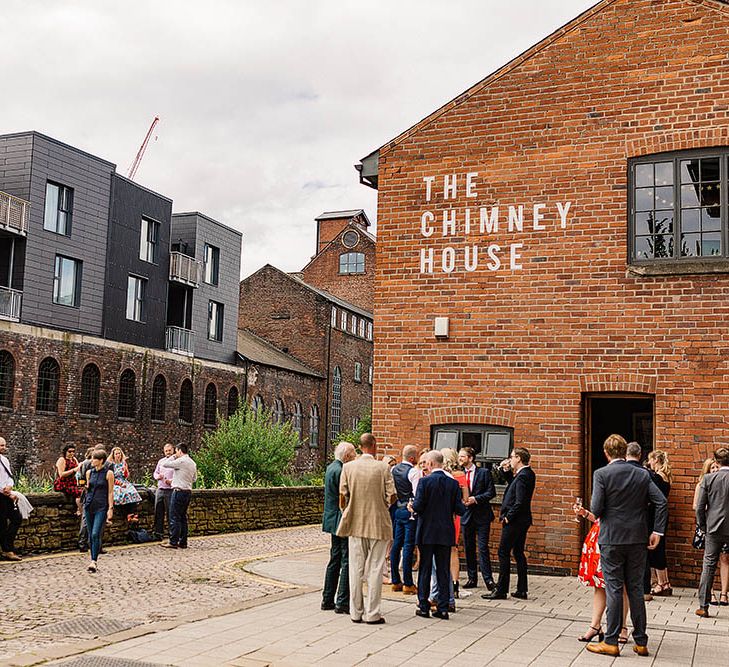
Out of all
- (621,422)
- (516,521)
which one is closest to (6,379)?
(621,422)

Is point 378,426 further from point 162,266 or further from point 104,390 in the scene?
point 162,266

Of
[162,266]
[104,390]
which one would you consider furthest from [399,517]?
[162,266]

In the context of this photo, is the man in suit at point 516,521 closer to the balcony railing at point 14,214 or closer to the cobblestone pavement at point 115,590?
the cobblestone pavement at point 115,590

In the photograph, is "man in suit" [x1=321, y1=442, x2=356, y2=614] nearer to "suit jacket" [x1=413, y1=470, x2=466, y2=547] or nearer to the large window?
"suit jacket" [x1=413, y1=470, x2=466, y2=547]

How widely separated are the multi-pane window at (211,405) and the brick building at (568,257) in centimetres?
2872

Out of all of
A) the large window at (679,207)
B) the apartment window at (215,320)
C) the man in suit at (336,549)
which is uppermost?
the apartment window at (215,320)

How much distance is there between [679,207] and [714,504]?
4.20m

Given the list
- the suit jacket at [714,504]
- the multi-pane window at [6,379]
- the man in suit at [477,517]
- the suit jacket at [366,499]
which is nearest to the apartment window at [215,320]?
the multi-pane window at [6,379]

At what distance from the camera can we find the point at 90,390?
33531mm

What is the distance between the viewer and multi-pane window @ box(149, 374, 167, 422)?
122 ft

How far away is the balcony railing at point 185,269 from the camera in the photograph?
131 ft

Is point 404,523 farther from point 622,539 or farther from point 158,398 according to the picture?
point 158,398

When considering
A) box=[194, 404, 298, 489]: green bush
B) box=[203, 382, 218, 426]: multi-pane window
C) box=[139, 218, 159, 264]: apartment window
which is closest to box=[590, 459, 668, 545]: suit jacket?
box=[194, 404, 298, 489]: green bush

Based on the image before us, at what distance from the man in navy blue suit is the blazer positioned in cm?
138
